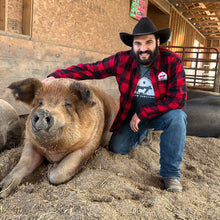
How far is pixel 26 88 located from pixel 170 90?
4.70ft

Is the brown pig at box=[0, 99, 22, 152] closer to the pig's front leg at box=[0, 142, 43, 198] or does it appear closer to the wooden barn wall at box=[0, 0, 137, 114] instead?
the pig's front leg at box=[0, 142, 43, 198]

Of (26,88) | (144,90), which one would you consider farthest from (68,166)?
(144,90)

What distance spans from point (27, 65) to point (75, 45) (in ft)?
4.32

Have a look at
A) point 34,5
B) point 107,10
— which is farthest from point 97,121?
point 107,10

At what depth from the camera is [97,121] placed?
2.66m

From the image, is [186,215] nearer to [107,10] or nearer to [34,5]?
[34,5]

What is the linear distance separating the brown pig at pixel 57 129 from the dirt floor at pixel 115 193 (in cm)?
10

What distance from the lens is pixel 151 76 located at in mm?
2680

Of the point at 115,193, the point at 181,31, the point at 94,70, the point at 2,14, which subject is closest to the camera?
the point at 115,193

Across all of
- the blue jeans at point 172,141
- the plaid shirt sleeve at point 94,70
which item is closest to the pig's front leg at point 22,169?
the plaid shirt sleeve at point 94,70

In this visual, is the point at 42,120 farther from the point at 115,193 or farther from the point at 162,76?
the point at 162,76

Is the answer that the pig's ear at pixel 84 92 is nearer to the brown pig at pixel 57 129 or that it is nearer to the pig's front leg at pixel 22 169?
the brown pig at pixel 57 129

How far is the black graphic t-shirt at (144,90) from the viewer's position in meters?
2.74

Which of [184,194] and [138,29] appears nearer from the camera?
[184,194]
